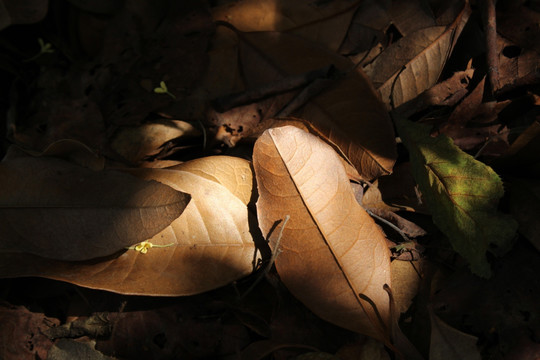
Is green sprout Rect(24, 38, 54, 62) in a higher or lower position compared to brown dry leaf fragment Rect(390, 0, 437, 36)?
lower

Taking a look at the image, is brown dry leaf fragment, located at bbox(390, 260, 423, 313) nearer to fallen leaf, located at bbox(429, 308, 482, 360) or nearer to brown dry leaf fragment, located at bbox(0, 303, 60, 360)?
fallen leaf, located at bbox(429, 308, 482, 360)

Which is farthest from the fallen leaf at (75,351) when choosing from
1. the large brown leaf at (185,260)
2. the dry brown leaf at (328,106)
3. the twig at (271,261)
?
the dry brown leaf at (328,106)

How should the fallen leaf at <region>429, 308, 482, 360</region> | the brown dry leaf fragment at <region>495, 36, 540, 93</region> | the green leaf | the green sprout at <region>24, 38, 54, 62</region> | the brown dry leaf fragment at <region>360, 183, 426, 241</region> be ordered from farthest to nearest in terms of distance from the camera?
the green sprout at <region>24, 38, 54, 62</region> < the brown dry leaf fragment at <region>495, 36, 540, 93</region> < the brown dry leaf fragment at <region>360, 183, 426, 241</region> < the green leaf < the fallen leaf at <region>429, 308, 482, 360</region>

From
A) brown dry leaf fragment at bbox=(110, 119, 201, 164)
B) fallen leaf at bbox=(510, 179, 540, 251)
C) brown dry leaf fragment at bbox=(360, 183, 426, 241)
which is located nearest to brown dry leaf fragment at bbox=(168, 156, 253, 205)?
brown dry leaf fragment at bbox=(110, 119, 201, 164)

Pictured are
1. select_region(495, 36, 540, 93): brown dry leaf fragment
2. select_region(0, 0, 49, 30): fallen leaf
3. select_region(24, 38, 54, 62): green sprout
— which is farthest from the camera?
select_region(24, 38, 54, 62): green sprout

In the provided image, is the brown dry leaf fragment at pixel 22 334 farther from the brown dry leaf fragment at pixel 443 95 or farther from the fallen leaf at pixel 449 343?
the brown dry leaf fragment at pixel 443 95

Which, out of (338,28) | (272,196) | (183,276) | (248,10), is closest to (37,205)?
(183,276)
